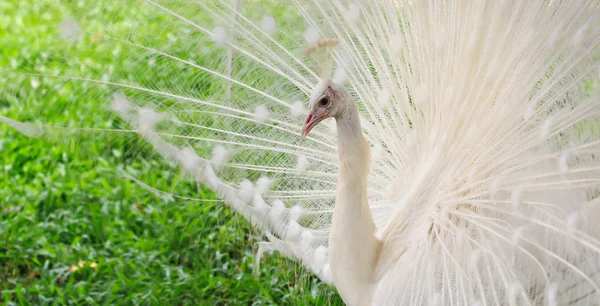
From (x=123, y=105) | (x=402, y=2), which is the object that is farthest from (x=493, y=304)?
(x=123, y=105)

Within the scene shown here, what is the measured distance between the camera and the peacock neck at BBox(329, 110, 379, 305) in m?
2.61

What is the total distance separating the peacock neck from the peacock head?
5cm

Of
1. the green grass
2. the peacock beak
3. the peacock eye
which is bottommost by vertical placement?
the green grass

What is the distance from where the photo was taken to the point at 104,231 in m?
4.27

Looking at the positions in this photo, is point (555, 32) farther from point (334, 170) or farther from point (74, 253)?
point (74, 253)

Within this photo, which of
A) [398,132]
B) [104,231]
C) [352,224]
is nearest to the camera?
[352,224]

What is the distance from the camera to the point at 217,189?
3332 millimetres

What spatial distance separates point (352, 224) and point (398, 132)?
1.50 ft

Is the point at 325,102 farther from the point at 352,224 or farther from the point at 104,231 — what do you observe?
the point at 104,231

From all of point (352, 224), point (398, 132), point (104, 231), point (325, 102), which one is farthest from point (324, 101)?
point (104, 231)

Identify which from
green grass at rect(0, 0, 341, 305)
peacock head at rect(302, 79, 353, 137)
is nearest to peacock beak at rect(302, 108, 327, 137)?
peacock head at rect(302, 79, 353, 137)

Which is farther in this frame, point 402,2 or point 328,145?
point 328,145

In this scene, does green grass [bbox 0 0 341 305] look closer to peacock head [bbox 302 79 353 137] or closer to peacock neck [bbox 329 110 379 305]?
peacock neck [bbox 329 110 379 305]

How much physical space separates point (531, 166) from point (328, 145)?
90 centimetres
